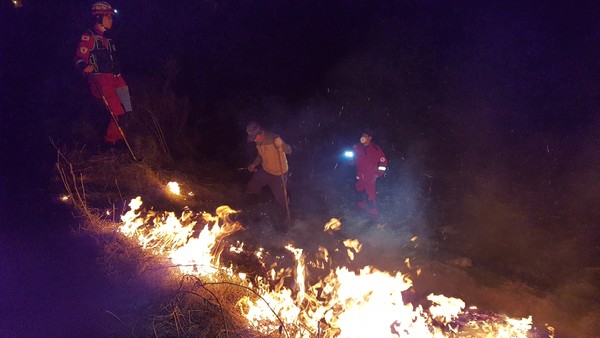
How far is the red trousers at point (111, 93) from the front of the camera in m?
6.67

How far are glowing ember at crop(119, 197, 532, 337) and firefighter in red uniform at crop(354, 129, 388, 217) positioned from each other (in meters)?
1.87

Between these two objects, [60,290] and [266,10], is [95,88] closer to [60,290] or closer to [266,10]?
[60,290]

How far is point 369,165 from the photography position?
6.09 metres

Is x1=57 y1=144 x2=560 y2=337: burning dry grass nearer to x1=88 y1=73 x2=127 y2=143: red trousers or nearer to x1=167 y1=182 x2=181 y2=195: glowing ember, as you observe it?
x1=167 y1=182 x2=181 y2=195: glowing ember

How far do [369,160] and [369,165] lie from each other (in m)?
0.08

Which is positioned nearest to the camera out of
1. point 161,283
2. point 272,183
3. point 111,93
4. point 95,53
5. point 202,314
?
point 202,314

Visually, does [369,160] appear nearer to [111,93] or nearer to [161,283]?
[161,283]

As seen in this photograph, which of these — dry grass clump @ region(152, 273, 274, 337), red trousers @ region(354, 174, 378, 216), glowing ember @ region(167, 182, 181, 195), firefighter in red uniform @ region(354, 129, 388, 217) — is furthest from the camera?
glowing ember @ region(167, 182, 181, 195)

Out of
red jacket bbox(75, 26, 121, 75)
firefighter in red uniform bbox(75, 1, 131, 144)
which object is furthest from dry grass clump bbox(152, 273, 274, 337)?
red jacket bbox(75, 26, 121, 75)

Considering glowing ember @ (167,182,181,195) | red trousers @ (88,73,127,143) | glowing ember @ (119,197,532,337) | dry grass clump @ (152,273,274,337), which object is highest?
red trousers @ (88,73,127,143)

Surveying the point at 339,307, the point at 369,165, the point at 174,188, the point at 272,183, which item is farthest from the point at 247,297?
the point at 174,188

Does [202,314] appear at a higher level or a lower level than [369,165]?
lower

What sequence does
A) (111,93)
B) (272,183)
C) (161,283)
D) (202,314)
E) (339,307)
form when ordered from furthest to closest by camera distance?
(111,93)
(272,183)
(161,283)
(339,307)
(202,314)

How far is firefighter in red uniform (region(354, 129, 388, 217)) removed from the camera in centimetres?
593
